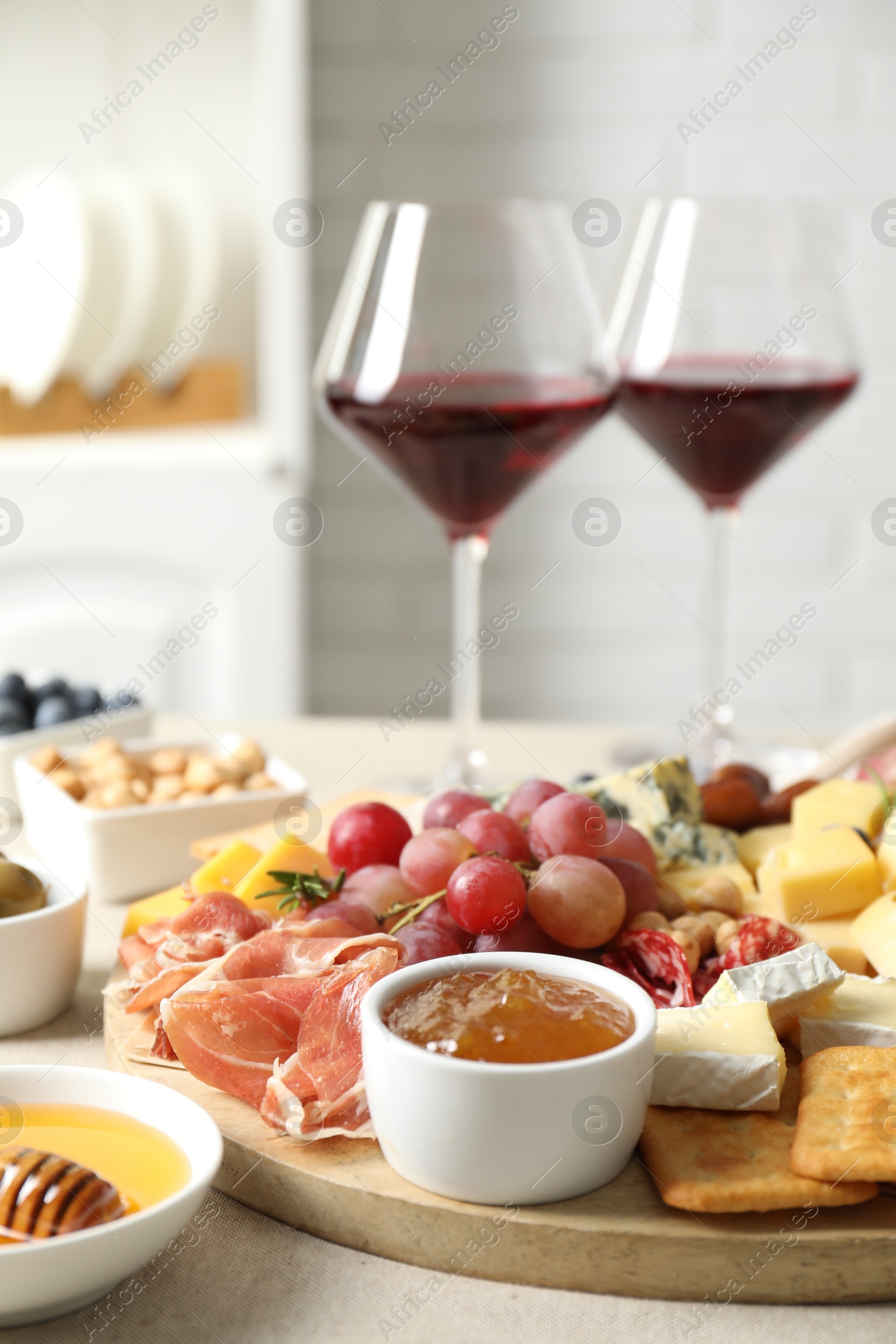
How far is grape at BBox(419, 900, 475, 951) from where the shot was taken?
28.8 inches

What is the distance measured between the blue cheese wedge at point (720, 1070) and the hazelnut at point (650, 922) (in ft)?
0.45

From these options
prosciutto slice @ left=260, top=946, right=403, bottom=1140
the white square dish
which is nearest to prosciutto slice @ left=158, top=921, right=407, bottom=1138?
prosciutto slice @ left=260, top=946, right=403, bottom=1140

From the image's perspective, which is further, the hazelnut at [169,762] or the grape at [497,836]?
the hazelnut at [169,762]

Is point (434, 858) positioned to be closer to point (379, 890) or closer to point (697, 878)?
point (379, 890)

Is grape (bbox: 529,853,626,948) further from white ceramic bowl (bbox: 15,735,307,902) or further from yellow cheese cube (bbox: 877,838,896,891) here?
white ceramic bowl (bbox: 15,735,307,902)

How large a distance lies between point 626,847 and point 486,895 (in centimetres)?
16

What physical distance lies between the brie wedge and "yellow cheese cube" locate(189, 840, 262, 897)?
32cm

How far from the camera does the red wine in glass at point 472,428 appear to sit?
1019mm

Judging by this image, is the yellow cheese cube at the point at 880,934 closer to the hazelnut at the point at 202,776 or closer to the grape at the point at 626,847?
the grape at the point at 626,847

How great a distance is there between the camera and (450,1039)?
22.6 inches

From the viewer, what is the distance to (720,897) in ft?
2.72

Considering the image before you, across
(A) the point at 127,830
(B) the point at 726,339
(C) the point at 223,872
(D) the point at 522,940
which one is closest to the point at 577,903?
(D) the point at 522,940

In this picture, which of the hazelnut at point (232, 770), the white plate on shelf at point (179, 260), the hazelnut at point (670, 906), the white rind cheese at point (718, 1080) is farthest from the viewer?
the white plate on shelf at point (179, 260)

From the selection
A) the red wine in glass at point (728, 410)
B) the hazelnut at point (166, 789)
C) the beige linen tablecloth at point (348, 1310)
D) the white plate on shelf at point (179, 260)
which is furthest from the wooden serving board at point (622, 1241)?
the white plate on shelf at point (179, 260)
